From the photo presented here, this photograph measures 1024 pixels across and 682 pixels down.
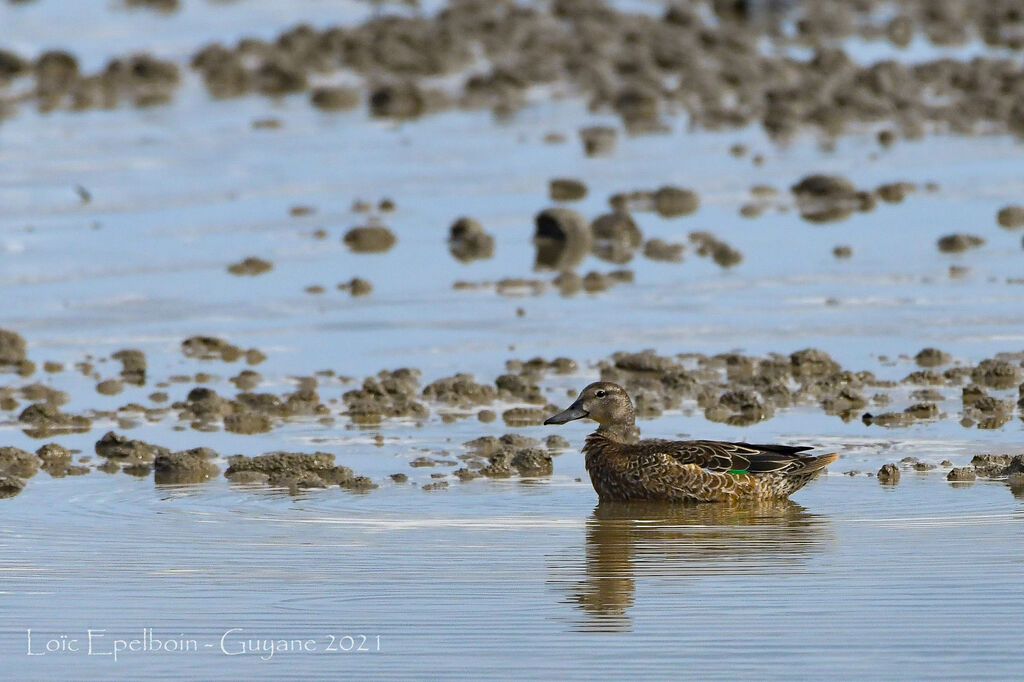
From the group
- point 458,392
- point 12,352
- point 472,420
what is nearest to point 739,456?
point 472,420

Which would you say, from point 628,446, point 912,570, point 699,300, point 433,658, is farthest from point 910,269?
point 433,658

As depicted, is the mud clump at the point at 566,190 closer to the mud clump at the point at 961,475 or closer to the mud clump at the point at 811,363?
the mud clump at the point at 811,363

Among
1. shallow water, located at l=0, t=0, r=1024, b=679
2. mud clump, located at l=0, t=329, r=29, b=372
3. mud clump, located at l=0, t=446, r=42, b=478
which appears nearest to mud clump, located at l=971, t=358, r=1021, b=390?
shallow water, located at l=0, t=0, r=1024, b=679

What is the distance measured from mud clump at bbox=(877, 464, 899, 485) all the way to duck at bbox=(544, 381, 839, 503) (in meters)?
0.26

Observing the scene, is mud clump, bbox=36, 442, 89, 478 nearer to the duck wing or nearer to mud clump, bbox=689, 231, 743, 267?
the duck wing

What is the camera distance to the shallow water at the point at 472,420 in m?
8.21

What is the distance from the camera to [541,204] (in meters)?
20.2

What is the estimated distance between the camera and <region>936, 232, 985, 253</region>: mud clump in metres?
17.2

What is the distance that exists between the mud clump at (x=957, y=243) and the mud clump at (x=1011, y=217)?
34.4 inches

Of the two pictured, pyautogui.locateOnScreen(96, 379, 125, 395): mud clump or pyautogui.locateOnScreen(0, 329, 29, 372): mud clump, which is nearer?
pyautogui.locateOnScreen(96, 379, 125, 395): mud clump

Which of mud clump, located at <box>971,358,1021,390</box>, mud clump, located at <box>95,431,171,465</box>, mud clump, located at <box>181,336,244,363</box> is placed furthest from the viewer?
mud clump, located at <box>181,336,244,363</box>

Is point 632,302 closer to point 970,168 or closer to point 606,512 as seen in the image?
point 606,512

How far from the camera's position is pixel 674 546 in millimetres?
9797

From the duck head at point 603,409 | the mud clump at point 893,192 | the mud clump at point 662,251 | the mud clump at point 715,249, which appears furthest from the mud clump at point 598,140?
the duck head at point 603,409
